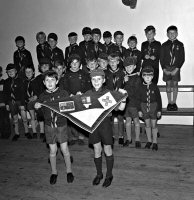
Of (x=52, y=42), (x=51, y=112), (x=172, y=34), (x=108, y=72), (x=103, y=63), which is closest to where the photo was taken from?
(x=51, y=112)

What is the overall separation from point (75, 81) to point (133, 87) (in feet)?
3.67

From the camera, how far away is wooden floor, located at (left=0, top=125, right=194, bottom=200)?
381 cm

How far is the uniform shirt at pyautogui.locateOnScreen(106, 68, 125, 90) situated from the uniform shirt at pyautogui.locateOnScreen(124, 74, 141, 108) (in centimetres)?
11

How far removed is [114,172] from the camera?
14.6 ft

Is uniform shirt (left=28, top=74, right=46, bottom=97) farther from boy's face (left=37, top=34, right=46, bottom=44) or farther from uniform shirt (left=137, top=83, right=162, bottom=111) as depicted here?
uniform shirt (left=137, top=83, right=162, bottom=111)

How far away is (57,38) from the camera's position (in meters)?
7.71

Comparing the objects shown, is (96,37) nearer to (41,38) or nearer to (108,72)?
(41,38)

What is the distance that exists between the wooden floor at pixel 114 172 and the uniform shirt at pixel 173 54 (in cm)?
168

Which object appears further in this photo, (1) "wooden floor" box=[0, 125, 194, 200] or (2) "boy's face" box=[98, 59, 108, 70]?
(2) "boy's face" box=[98, 59, 108, 70]

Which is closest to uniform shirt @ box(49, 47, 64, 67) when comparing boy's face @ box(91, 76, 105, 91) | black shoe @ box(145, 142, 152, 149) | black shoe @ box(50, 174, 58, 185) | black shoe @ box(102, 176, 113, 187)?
black shoe @ box(145, 142, 152, 149)

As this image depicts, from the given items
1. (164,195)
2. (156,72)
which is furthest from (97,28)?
(164,195)

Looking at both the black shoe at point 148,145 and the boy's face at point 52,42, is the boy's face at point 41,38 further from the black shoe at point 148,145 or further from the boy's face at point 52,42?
the black shoe at point 148,145

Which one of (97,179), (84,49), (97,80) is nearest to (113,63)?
(97,80)

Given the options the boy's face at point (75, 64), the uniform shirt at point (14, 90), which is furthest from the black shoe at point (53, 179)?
the uniform shirt at point (14, 90)
